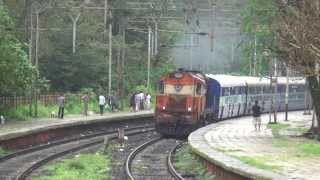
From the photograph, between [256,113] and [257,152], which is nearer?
[257,152]

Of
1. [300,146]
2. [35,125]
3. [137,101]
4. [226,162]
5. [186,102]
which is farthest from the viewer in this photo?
[137,101]

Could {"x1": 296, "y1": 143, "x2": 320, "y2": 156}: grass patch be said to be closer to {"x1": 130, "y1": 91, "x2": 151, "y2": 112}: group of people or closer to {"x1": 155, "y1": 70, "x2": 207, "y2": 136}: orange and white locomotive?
{"x1": 155, "y1": 70, "x2": 207, "y2": 136}: orange and white locomotive

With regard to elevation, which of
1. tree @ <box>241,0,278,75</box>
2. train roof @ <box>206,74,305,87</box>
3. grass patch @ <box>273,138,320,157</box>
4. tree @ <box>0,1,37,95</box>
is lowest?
grass patch @ <box>273,138,320,157</box>

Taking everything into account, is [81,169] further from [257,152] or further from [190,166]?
[257,152]

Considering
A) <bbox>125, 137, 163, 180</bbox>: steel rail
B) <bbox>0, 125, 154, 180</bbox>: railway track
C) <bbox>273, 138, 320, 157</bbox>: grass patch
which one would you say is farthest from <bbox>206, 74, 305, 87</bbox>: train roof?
<bbox>273, 138, 320, 157</bbox>: grass patch

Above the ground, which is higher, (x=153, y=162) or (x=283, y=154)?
(x=283, y=154)

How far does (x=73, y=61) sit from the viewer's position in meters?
56.6

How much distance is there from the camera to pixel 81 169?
23875 millimetres

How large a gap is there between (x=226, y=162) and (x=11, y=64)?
19.6 m

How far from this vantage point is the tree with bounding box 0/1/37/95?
37.2 metres

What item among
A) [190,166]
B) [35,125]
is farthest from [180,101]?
[190,166]

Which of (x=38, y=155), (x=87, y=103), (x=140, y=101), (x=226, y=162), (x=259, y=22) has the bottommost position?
(x=140, y=101)

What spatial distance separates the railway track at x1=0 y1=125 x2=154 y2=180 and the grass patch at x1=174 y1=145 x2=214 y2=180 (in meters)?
4.54

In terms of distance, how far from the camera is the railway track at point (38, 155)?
2358 centimetres
